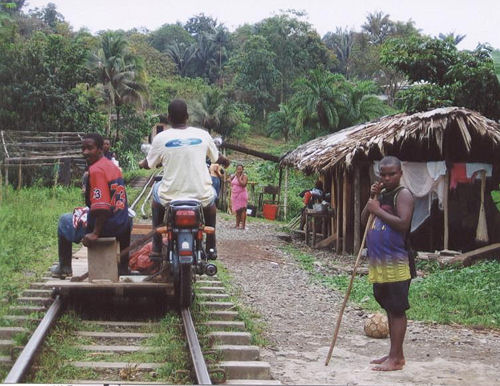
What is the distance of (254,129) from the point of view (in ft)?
181

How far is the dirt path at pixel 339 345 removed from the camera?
501 centimetres

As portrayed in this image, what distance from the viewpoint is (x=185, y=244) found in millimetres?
5465

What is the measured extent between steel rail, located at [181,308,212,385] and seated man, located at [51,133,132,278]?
1028mm

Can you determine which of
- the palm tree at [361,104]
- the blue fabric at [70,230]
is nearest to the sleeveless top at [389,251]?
the blue fabric at [70,230]

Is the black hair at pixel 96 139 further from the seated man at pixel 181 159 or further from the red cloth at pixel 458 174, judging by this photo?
the red cloth at pixel 458 174

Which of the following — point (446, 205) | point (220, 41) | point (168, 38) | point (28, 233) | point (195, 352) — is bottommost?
point (195, 352)

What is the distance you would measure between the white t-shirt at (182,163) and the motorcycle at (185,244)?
154 millimetres

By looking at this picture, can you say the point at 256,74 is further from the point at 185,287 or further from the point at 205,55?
the point at 185,287

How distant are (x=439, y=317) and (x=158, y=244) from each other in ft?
11.6

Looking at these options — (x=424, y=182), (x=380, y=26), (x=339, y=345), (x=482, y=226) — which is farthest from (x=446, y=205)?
(x=380, y=26)

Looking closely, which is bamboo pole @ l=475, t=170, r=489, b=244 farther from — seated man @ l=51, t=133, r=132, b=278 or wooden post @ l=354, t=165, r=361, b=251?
seated man @ l=51, t=133, r=132, b=278

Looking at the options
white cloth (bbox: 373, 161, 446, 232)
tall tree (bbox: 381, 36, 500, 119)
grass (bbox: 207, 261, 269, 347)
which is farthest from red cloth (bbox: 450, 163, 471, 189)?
grass (bbox: 207, 261, 269, 347)

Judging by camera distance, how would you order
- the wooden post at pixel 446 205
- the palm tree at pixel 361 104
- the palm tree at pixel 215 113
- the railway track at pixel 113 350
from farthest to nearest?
the palm tree at pixel 215 113 < the palm tree at pixel 361 104 < the wooden post at pixel 446 205 < the railway track at pixel 113 350

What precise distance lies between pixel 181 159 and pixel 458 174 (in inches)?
359
